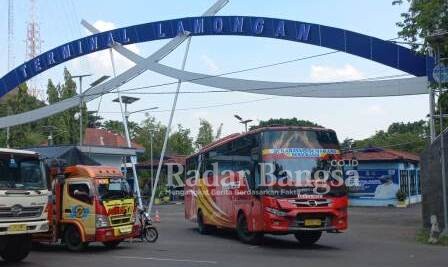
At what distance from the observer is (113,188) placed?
59.1 feet

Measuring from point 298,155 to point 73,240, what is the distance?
673 cm

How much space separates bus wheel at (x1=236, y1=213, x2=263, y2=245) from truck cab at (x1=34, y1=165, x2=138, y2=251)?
133 inches

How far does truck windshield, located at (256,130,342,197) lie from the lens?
17.4 m

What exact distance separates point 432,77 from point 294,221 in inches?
306

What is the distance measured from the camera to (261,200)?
1769 centimetres

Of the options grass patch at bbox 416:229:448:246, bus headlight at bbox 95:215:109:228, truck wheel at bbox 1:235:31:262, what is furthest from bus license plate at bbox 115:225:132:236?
grass patch at bbox 416:229:448:246

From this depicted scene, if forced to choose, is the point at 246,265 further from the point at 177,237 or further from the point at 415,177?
the point at 415,177

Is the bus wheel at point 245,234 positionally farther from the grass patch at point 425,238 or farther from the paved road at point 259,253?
the grass patch at point 425,238

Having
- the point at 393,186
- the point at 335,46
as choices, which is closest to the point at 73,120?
the point at 393,186

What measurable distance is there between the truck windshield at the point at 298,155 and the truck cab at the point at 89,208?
3.97 m

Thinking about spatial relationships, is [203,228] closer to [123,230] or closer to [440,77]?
[123,230]

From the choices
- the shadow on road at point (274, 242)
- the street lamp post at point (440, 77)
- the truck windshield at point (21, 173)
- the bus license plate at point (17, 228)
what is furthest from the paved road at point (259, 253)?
the truck windshield at point (21, 173)

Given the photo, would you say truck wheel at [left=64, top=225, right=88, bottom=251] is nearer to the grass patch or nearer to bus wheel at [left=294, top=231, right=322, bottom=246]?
bus wheel at [left=294, top=231, right=322, bottom=246]

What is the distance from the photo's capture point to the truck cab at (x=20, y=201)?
13578 millimetres
